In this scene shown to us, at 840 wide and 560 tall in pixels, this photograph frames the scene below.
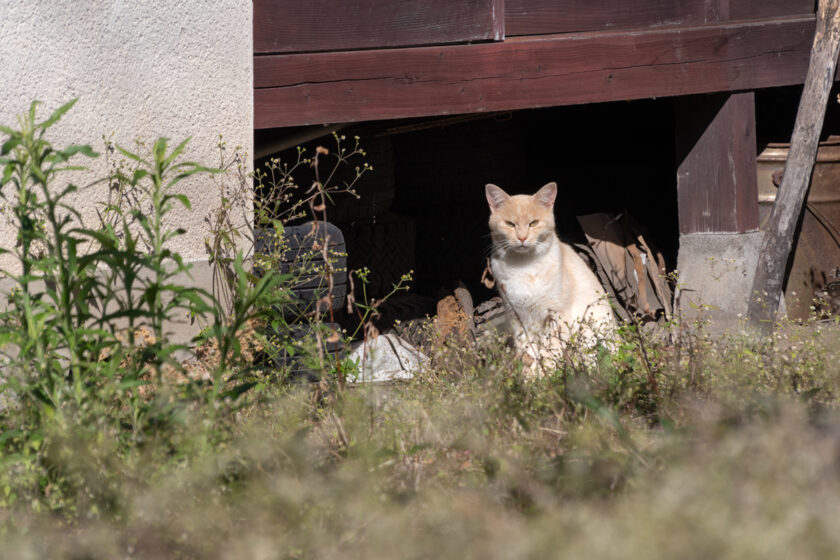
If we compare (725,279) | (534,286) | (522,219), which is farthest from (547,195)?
(725,279)

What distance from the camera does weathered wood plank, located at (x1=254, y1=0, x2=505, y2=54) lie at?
469 cm

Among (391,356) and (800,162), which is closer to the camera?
(391,356)

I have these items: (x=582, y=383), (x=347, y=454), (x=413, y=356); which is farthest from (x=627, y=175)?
(x=347, y=454)

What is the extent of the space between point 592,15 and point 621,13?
0.18 metres

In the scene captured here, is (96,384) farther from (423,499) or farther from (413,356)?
(413,356)

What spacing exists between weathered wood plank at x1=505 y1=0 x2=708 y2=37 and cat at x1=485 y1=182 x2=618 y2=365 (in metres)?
0.92

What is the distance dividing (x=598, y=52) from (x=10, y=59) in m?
3.16

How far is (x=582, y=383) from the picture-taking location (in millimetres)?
2893

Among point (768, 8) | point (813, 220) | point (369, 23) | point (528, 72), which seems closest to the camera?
point (369, 23)

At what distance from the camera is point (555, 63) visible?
16.6 ft

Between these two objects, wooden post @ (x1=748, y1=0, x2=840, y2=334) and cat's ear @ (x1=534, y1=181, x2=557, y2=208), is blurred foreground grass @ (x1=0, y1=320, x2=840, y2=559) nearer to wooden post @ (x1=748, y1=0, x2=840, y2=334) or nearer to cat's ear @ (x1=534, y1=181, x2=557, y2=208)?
cat's ear @ (x1=534, y1=181, x2=557, y2=208)

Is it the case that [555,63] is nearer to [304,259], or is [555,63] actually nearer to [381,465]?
[304,259]

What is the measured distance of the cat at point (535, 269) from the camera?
197 inches

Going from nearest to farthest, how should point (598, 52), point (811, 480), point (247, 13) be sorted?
1. point (811, 480)
2. point (247, 13)
3. point (598, 52)
